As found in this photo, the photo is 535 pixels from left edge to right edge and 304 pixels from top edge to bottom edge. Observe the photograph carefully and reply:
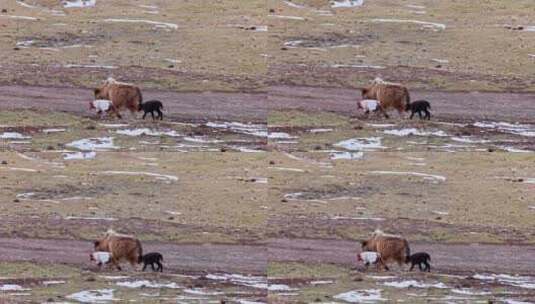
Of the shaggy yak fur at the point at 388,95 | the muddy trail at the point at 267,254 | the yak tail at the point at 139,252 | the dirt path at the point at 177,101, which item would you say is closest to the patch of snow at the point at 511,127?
the shaggy yak fur at the point at 388,95

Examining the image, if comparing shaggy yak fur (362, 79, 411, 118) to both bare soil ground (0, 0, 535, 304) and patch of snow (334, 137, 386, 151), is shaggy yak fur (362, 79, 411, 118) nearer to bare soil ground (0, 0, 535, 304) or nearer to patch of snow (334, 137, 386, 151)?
bare soil ground (0, 0, 535, 304)

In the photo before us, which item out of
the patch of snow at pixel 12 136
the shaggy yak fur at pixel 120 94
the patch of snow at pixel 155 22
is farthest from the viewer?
the patch of snow at pixel 155 22

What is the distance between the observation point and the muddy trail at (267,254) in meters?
8.25

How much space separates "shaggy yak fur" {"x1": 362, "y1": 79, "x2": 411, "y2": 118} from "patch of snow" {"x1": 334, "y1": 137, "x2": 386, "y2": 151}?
26 cm

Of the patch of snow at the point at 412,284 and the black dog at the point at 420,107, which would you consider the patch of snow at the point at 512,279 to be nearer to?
the patch of snow at the point at 412,284

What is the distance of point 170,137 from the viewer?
8.30 m

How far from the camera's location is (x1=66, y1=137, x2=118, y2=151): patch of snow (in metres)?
8.19

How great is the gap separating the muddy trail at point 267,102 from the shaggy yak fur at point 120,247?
114 cm

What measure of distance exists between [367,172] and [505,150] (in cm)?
122

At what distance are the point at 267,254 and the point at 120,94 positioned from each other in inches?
76.2

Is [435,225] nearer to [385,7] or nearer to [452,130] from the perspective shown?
[452,130]

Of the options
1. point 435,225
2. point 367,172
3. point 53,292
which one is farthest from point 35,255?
point 435,225

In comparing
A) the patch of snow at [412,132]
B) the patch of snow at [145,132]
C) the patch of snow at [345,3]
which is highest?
the patch of snow at [345,3]

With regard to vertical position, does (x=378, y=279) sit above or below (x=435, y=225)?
below
